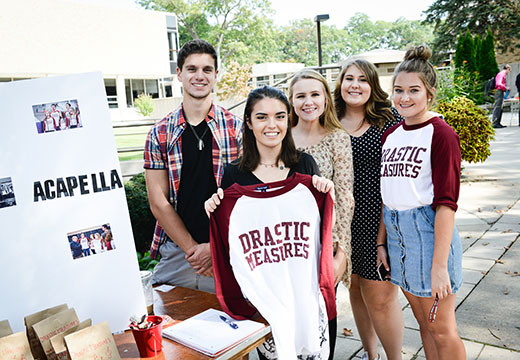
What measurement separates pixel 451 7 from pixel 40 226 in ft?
96.4

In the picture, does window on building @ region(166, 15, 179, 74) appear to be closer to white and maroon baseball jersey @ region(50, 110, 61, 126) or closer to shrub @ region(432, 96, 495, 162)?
shrub @ region(432, 96, 495, 162)

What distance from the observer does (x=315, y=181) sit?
6.99ft

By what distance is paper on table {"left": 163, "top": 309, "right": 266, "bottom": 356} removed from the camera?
5.52 feet

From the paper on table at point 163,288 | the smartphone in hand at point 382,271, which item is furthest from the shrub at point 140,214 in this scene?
the smartphone in hand at point 382,271

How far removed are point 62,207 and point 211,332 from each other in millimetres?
805

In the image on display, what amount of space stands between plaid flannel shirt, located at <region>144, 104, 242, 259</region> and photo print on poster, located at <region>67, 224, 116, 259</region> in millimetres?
942

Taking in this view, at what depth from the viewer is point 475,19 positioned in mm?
25109

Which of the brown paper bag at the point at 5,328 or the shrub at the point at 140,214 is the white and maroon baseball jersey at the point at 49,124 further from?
the shrub at the point at 140,214

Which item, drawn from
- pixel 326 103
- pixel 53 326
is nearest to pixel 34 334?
pixel 53 326

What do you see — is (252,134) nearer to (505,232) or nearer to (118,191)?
(118,191)

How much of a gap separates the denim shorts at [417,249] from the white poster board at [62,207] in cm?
140

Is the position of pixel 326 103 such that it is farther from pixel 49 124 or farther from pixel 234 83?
pixel 234 83

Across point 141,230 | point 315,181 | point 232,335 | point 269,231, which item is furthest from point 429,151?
point 141,230

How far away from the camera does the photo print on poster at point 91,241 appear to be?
1.69 meters
